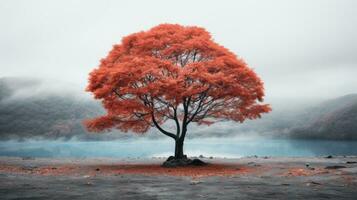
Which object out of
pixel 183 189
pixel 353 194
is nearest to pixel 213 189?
pixel 183 189

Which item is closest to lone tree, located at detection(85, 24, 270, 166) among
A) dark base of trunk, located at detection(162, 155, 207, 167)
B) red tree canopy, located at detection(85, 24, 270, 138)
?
red tree canopy, located at detection(85, 24, 270, 138)

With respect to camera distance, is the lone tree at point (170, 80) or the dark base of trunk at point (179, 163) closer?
the lone tree at point (170, 80)

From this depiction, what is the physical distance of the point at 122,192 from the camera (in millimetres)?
16969

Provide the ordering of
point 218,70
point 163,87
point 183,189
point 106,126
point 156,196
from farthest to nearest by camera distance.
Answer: point 106,126, point 218,70, point 163,87, point 183,189, point 156,196

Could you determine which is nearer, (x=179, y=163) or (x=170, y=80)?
(x=170, y=80)

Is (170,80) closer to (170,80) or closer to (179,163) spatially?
(170,80)

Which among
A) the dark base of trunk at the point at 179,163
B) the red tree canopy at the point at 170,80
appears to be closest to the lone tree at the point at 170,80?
the red tree canopy at the point at 170,80

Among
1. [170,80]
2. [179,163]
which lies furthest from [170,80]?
[179,163]

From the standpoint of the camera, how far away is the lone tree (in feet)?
104

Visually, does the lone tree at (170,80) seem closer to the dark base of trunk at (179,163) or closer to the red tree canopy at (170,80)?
the red tree canopy at (170,80)

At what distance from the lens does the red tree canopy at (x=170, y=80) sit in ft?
104

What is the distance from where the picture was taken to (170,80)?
3081 cm

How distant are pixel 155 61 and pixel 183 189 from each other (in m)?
16.5

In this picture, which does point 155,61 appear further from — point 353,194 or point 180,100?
point 353,194
